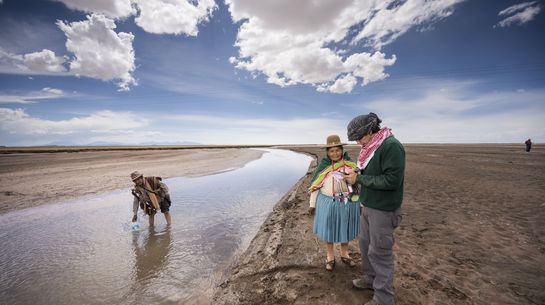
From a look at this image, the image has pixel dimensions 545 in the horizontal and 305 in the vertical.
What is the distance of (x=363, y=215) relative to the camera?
2865 mm

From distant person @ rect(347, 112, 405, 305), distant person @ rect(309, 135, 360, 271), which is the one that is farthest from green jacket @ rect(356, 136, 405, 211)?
distant person @ rect(309, 135, 360, 271)

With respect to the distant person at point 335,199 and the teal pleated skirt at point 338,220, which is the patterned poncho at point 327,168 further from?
the teal pleated skirt at point 338,220

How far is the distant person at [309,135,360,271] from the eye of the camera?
3381 millimetres

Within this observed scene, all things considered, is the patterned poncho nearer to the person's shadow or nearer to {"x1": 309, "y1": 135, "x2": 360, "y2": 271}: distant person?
{"x1": 309, "y1": 135, "x2": 360, "y2": 271}: distant person

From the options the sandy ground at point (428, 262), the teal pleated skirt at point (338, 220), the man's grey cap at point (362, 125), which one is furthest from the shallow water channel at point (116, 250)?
the man's grey cap at point (362, 125)

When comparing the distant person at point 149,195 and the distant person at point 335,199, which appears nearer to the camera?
the distant person at point 335,199

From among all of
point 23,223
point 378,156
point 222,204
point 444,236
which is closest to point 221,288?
point 378,156

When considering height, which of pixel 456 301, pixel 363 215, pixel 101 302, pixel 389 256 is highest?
pixel 363 215

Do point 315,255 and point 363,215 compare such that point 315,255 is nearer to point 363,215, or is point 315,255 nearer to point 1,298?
A: point 363,215

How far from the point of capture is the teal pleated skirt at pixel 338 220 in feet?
11.2

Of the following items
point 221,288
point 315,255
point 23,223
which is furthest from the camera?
point 23,223

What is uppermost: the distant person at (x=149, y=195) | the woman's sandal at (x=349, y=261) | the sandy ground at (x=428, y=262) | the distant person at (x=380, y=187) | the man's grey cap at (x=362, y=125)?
the man's grey cap at (x=362, y=125)

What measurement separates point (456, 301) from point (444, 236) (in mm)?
2713

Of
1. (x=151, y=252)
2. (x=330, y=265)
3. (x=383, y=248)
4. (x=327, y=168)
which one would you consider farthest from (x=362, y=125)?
(x=151, y=252)
